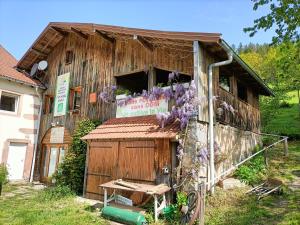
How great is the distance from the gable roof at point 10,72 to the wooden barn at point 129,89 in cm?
72

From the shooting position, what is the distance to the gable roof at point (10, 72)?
15.7 m

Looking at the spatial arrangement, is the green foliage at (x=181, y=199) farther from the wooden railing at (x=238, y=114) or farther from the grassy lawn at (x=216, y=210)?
the wooden railing at (x=238, y=114)

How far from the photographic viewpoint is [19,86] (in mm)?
16297

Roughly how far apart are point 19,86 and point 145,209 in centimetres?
1190

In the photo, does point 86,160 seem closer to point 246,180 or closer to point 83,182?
point 83,182

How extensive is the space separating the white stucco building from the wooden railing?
1139 cm

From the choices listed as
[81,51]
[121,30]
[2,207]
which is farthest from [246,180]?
[81,51]

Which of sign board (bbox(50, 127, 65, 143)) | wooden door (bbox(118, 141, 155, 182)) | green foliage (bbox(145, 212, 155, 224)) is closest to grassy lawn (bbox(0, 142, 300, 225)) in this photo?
green foliage (bbox(145, 212, 155, 224))

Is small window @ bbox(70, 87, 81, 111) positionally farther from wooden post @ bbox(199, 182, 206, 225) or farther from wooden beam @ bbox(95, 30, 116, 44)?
wooden post @ bbox(199, 182, 206, 225)

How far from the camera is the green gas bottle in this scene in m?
7.64

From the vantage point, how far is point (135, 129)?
9.91 meters

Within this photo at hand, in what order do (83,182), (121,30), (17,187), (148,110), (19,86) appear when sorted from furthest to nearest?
1. (19,86)
2. (17,187)
3. (83,182)
4. (121,30)
5. (148,110)

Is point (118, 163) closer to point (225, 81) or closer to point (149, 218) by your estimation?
point (149, 218)

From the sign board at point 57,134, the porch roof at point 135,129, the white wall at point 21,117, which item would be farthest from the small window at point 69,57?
the porch roof at point 135,129
